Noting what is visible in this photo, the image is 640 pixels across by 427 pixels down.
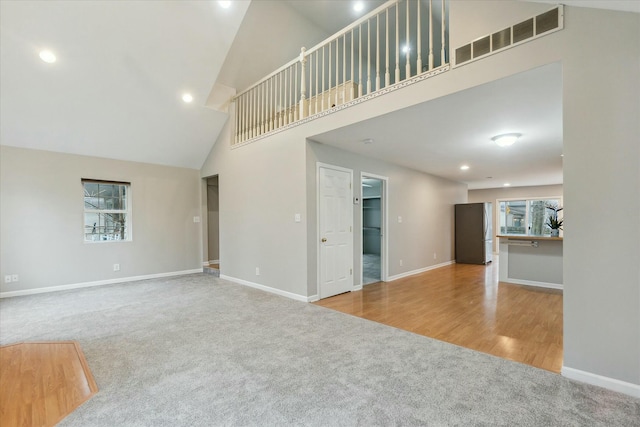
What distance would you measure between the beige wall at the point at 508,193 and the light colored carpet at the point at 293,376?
28.6 feet

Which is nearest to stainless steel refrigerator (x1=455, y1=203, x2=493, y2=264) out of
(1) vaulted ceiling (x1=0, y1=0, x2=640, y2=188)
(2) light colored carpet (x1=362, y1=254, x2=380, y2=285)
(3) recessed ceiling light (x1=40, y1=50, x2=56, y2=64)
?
(1) vaulted ceiling (x1=0, y1=0, x2=640, y2=188)

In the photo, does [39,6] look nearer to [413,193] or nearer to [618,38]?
[618,38]

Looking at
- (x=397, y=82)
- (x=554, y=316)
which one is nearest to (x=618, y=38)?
(x=397, y=82)

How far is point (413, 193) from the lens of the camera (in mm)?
6262

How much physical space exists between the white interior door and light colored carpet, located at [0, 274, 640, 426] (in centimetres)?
89

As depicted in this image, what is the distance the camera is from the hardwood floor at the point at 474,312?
2.63 m

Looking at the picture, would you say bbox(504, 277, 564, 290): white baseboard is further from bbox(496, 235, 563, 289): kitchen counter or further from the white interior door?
the white interior door

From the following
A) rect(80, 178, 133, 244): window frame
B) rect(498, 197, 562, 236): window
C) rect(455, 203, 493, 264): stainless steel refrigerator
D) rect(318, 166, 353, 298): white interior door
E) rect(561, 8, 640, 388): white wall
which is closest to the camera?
rect(561, 8, 640, 388): white wall

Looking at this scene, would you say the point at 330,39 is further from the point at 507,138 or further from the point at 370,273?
the point at 370,273

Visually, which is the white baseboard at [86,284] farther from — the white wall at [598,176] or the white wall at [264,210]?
the white wall at [598,176]

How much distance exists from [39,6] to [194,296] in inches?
161

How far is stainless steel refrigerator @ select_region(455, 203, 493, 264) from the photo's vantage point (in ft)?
24.1

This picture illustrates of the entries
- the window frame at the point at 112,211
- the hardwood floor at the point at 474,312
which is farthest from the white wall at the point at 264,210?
the window frame at the point at 112,211

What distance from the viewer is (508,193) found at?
9570mm
